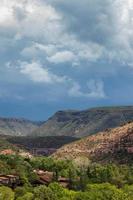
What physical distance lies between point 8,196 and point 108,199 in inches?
1335

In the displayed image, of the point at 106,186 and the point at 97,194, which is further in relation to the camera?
the point at 106,186

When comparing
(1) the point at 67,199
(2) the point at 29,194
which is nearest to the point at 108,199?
(1) the point at 67,199

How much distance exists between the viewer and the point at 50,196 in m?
184

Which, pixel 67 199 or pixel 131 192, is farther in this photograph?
pixel 131 192

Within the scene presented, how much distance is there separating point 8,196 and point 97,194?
3037 centimetres

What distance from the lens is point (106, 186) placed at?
647 feet

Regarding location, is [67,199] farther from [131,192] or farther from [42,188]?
[131,192]

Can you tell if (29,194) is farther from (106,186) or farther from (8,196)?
(106,186)

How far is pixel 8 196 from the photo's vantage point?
185m

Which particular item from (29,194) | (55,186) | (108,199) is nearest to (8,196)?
(29,194)

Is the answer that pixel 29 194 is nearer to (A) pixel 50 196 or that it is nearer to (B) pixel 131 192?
(A) pixel 50 196

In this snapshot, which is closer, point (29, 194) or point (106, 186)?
point (29, 194)

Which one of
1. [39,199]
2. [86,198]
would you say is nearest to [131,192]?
[86,198]

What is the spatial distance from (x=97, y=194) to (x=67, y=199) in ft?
36.8
